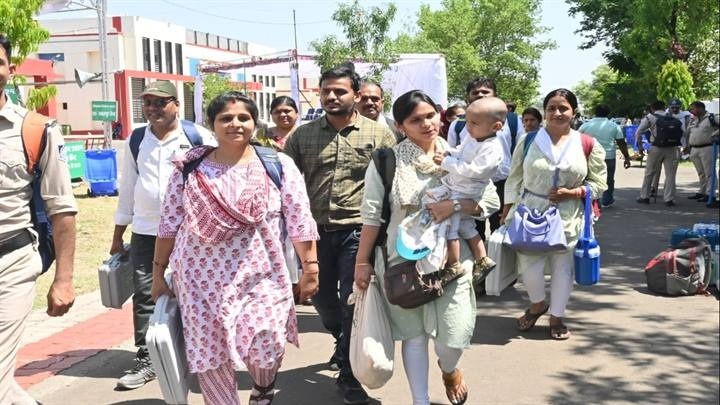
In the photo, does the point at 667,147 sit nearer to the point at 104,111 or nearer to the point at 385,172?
the point at 385,172

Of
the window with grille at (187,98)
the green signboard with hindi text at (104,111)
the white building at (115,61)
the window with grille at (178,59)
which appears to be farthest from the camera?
the window with grille at (178,59)

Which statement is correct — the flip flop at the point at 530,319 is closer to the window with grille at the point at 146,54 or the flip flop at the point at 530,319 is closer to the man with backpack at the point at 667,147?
the man with backpack at the point at 667,147

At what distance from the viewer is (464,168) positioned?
3.61 m

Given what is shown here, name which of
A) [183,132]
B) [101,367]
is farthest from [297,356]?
[183,132]

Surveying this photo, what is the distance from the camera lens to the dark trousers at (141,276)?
4754mm

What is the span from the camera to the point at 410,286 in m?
3.63

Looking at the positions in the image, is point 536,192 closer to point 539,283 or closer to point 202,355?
point 539,283

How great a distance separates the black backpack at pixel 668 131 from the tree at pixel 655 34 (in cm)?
174

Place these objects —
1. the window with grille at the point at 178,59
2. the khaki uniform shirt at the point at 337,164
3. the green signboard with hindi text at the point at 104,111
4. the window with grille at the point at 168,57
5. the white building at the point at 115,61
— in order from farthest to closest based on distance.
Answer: the window with grille at the point at 178,59 → the window with grille at the point at 168,57 → the white building at the point at 115,61 → the green signboard with hindi text at the point at 104,111 → the khaki uniform shirt at the point at 337,164

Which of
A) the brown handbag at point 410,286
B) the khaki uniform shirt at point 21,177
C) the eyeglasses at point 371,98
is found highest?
the eyeglasses at point 371,98

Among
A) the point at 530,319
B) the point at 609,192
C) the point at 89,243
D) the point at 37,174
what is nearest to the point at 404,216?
the point at 37,174

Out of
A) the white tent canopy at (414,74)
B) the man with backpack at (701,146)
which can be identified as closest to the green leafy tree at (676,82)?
the man with backpack at (701,146)

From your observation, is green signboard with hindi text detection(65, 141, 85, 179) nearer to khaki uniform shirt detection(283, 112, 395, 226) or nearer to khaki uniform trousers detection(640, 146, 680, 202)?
khaki uniform trousers detection(640, 146, 680, 202)

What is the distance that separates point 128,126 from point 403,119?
52366 millimetres
